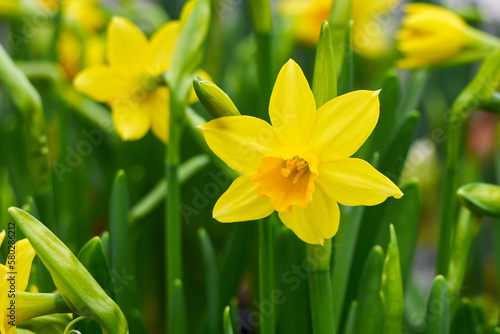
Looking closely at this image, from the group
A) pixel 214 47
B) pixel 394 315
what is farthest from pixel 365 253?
pixel 214 47

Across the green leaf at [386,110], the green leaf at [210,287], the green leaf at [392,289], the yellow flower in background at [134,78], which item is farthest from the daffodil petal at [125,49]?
the green leaf at [392,289]

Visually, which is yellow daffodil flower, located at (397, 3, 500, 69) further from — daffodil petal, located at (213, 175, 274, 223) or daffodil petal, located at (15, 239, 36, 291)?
daffodil petal, located at (15, 239, 36, 291)

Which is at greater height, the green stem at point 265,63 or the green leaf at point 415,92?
the green stem at point 265,63

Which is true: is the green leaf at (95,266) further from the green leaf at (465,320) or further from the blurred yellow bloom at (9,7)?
the blurred yellow bloom at (9,7)

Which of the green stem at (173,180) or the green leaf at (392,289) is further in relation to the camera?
the green stem at (173,180)

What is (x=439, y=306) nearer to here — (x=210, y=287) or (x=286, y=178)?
(x=286, y=178)

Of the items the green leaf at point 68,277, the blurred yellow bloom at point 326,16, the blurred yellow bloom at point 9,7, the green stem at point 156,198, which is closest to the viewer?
the green leaf at point 68,277

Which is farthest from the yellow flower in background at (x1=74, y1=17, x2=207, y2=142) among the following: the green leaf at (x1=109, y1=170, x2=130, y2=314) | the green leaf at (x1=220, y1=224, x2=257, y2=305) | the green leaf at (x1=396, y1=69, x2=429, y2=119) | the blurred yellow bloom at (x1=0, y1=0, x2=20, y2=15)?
the blurred yellow bloom at (x1=0, y1=0, x2=20, y2=15)

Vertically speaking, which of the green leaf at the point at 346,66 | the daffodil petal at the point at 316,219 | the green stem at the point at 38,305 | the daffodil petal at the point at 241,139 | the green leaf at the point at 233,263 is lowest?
the green leaf at the point at 233,263
